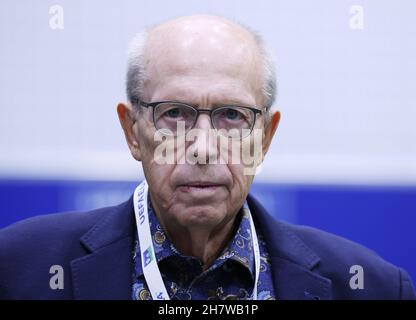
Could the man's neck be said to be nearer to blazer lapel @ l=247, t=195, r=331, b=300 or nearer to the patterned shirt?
the patterned shirt

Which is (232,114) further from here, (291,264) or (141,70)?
(291,264)

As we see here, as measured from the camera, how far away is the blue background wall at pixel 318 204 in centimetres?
320

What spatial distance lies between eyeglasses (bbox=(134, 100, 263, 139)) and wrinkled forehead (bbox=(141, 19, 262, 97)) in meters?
0.10

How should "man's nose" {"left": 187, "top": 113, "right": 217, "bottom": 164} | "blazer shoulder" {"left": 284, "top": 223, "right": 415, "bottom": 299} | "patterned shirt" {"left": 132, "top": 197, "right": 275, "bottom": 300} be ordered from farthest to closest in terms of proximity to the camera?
"blazer shoulder" {"left": 284, "top": 223, "right": 415, "bottom": 299}, "patterned shirt" {"left": 132, "top": 197, "right": 275, "bottom": 300}, "man's nose" {"left": 187, "top": 113, "right": 217, "bottom": 164}

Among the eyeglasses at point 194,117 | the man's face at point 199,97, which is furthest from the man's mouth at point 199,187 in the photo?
the eyeglasses at point 194,117

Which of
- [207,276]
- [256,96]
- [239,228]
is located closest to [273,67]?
[256,96]

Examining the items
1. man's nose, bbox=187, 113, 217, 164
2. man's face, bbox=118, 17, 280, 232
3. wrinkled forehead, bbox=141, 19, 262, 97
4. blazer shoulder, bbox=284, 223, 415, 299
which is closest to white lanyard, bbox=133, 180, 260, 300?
man's face, bbox=118, 17, 280, 232

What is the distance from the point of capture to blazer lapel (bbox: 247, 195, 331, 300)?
2.36 m

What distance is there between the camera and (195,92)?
7.33 feet

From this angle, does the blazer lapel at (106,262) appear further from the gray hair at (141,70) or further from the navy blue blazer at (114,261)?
the gray hair at (141,70)

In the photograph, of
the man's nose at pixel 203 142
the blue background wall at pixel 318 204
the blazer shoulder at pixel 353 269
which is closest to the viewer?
the man's nose at pixel 203 142

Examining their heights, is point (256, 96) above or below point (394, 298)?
above
